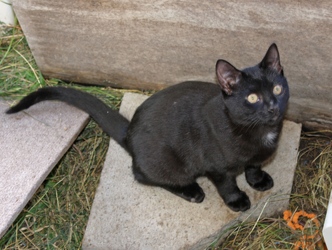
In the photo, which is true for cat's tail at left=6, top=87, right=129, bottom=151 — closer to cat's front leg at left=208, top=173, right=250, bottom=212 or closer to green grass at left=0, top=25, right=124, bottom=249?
green grass at left=0, top=25, right=124, bottom=249

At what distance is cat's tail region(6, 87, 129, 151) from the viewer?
3.02 metres

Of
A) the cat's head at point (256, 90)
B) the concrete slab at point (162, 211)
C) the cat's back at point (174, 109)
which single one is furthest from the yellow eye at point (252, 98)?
the concrete slab at point (162, 211)

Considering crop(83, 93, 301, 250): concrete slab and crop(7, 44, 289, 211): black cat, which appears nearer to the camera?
crop(7, 44, 289, 211): black cat

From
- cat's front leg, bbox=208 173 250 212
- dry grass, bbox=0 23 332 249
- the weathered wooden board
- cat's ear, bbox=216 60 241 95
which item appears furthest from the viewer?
dry grass, bbox=0 23 332 249

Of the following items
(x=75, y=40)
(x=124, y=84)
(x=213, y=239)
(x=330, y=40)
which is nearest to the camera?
(x=330, y=40)

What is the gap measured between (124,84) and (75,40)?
41 cm

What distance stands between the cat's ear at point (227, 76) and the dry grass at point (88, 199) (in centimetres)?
Result: 82

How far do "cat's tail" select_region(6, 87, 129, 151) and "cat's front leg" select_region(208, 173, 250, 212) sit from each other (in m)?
0.53

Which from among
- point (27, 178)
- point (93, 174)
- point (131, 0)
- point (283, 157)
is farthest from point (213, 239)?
point (131, 0)

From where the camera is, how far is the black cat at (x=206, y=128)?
97.6 inches

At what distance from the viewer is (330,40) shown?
270 centimetres

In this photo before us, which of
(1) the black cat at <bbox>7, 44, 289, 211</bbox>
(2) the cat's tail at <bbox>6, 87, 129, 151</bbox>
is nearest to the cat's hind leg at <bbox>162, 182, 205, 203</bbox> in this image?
(1) the black cat at <bbox>7, 44, 289, 211</bbox>

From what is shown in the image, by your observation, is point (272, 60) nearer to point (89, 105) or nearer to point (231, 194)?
point (231, 194)

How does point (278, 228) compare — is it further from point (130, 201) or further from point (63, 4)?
point (63, 4)
